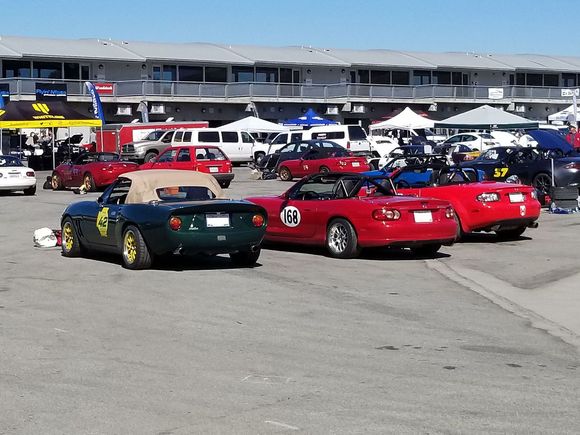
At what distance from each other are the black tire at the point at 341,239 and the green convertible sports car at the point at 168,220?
151 cm

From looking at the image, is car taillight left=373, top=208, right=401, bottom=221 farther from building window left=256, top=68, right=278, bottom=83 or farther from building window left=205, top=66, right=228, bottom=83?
building window left=256, top=68, right=278, bottom=83

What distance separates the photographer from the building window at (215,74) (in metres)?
68.3

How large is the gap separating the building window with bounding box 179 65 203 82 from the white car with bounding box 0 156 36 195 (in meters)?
35.8

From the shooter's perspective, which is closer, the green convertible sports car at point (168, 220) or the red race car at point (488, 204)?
the green convertible sports car at point (168, 220)

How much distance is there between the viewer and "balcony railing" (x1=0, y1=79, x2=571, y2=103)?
6206 centimetres

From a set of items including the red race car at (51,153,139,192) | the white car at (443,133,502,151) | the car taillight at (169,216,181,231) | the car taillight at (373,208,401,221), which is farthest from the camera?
the white car at (443,133,502,151)

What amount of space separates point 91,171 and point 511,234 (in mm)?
18027

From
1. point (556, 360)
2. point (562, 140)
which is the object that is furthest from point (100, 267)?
point (562, 140)

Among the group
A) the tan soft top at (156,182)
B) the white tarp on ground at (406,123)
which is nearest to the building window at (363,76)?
the white tarp on ground at (406,123)

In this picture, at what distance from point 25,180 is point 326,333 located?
78.3ft

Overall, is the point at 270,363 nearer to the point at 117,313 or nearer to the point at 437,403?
the point at 437,403

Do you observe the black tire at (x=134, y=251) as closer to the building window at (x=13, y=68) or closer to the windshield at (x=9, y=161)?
the windshield at (x=9, y=161)

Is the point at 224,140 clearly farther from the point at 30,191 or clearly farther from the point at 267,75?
the point at 267,75

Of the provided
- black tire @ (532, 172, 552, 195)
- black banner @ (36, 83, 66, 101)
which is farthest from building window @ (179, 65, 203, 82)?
black tire @ (532, 172, 552, 195)
